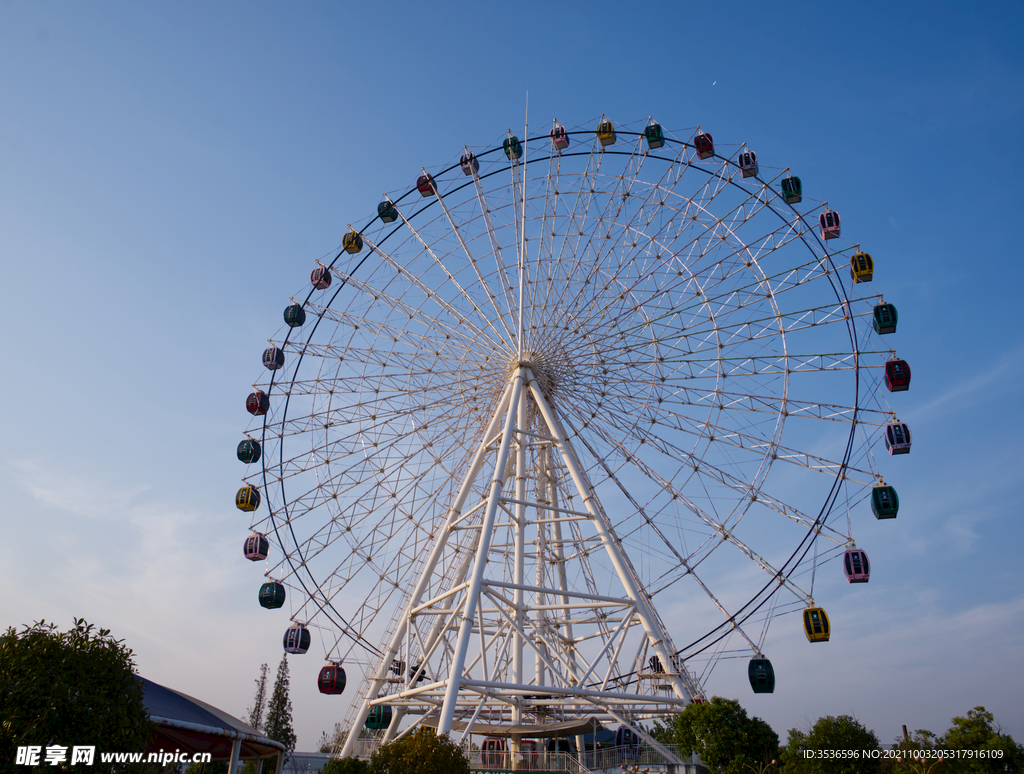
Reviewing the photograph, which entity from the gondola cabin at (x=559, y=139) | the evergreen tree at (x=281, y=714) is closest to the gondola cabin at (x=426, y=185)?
the gondola cabin at (x=559, y=139)

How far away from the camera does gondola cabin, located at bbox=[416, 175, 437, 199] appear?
35.5 meters

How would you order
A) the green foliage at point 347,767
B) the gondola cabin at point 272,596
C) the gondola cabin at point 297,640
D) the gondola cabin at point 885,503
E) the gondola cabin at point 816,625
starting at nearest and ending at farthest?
the green foliage at point 347,767, the gondola cabin at point 816,625, the gondola cabin at point 885,503, the gondola cabin at point 297,640, the gondola cabin at point 272,596

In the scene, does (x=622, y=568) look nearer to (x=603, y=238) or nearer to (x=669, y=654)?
(x=669, y=654)

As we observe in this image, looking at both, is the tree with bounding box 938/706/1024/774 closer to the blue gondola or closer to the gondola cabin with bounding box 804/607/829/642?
the gondola cabin with bounding box 804/607/829/642

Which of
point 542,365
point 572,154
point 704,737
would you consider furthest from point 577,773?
point 572,154

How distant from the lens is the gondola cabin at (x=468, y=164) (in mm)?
35938

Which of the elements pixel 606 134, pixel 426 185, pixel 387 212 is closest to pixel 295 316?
pixel 387 212

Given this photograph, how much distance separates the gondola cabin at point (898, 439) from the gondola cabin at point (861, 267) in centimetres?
615

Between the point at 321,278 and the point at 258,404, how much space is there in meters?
6.75

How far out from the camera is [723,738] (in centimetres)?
2431

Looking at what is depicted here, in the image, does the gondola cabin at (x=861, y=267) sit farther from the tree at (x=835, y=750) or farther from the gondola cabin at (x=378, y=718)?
the gondola cabin at (x=378, y=718)

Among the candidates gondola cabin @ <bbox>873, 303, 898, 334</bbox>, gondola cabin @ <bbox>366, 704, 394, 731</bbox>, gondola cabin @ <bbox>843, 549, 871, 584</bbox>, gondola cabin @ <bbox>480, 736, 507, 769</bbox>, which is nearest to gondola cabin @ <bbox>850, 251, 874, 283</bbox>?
gondola cabin @ <bbox>873, 303, 898, 334</bbox>

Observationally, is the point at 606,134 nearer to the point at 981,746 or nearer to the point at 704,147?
the point at 704,147

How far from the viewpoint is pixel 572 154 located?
34.3m
